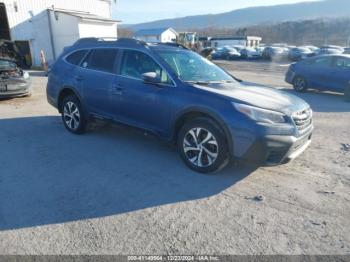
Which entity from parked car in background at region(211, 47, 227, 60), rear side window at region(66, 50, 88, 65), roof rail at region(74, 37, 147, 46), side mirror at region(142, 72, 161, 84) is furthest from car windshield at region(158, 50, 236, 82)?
parked car in background at region(211, 47, 227, 60)

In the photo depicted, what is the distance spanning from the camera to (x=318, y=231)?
3111 mm

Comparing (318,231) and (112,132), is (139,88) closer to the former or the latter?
(112,132)

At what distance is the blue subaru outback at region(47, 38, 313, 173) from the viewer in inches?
153

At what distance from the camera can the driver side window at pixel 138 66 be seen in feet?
15.1

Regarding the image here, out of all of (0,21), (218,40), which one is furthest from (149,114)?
(218,40)

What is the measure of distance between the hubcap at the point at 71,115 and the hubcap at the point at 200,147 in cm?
266

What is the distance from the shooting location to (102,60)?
554 centimetres

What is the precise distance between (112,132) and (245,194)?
340 centimetres

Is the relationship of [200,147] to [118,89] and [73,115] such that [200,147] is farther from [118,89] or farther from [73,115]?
[73,115]

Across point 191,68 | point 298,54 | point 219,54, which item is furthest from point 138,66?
point 219,54

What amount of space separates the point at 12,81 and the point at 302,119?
9.05m

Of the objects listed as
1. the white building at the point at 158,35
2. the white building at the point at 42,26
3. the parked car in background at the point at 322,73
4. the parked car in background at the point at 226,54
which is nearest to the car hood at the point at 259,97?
the parked car in background at the point at 322,73

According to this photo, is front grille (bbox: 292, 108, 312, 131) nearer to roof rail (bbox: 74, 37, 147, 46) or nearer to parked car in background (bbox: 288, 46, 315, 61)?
roof rail (bbox: 74, 37, 147, 46)

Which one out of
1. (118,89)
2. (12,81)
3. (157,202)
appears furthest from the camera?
(12,81)
